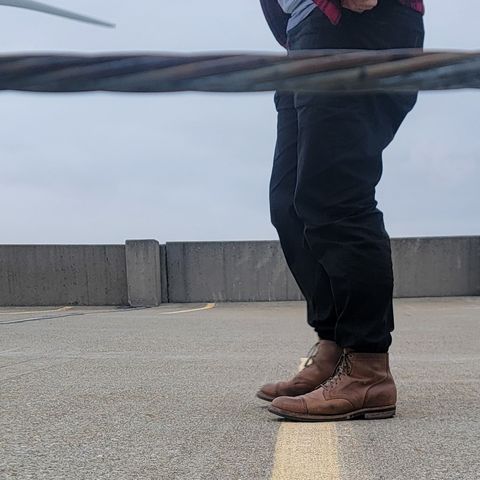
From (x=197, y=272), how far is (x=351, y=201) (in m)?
9.22

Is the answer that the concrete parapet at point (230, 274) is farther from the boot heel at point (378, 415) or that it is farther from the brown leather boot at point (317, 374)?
the boot heel at point (378, 415)

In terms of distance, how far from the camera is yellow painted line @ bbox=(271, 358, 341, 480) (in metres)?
1.36

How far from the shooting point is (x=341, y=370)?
188cm

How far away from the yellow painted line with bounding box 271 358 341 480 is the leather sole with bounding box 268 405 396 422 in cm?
2

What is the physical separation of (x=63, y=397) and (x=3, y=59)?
68.4 inches

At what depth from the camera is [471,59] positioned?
0.77 m

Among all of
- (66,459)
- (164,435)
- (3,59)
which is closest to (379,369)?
(164,435)

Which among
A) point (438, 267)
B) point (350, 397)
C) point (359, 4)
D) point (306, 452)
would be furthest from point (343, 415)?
point (438, 267)

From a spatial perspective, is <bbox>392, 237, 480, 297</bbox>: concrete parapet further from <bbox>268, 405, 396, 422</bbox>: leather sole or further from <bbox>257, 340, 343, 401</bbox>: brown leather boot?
<bbox>268, 405, 396, 422</bbox>: leather sole

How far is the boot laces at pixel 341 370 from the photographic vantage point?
1854 millimetres

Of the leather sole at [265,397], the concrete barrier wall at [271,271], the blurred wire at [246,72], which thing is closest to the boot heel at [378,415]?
the leather sole at [265,397]

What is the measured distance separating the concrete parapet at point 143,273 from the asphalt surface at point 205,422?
6.68 meters

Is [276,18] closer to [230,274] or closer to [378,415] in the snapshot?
[378,415]

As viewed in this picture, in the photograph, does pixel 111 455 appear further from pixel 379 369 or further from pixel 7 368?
pixel 7 368
